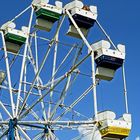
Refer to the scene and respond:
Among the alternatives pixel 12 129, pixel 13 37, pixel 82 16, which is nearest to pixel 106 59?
pixel 82 16

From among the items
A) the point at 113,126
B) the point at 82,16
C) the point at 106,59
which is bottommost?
the point at 113,126

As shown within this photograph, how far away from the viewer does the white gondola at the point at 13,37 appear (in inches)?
1649

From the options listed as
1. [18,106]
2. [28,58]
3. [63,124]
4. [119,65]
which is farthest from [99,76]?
[28,58]

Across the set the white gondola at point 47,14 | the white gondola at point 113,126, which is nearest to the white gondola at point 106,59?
the white gondola at point 113,126

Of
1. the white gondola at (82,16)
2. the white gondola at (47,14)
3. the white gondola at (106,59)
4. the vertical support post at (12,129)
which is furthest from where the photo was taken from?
the white gondola at (47,14)

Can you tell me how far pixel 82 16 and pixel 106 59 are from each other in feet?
12.7

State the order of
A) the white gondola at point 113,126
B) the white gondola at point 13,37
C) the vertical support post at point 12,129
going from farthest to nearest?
the white gondola at point 13,37 < the vertical support post at point 12,129 < the white gondola at point 113,126

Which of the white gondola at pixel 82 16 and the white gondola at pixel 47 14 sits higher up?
the white gondola at pixel 47 14

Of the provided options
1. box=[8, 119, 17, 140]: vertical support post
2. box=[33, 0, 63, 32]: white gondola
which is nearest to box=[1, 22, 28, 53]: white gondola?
box=[33, 0, 63, 32]: white gondola

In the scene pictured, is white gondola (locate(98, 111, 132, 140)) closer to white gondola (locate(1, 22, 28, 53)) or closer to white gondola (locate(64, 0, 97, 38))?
white gondola (locate(64, 0, 97, 38))

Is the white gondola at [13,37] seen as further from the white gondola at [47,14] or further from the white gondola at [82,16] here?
the white gondola at [82,16]

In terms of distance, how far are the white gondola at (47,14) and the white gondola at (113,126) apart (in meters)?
9.37

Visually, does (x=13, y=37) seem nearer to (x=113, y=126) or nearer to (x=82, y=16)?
(x=82, y=16)

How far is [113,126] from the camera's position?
33.3m
